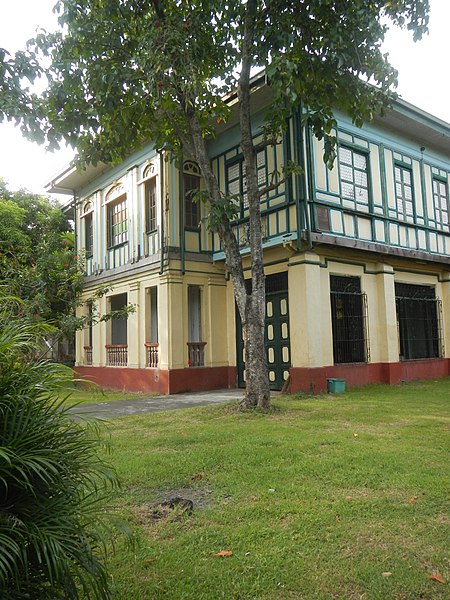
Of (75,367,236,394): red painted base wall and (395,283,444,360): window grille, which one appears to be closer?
(75,367,236,394): red painted base wall

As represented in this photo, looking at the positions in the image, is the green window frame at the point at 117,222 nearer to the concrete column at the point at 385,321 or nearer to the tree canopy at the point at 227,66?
the tree canopy at the point at 227,66

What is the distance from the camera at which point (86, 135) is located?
10.0 m

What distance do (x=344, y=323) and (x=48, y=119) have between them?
7936 millimetres

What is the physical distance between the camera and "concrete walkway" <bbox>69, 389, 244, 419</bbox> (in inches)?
373

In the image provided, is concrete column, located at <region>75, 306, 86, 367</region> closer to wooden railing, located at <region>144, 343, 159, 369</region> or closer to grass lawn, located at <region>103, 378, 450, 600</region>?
wooden railing, located at <region>144, 343, 159, 369</region>

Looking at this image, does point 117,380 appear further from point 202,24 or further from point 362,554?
point 362,554

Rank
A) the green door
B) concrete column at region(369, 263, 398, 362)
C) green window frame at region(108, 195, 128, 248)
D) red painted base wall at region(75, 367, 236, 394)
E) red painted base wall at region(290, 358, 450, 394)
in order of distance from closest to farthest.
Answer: red painted base wall at region(290, 358, 450, 394)
the green door
red painted base wall at region(75, 367, 236, 394)
concrete column at region(369, 263, 398, 362)
green window frame at region(108, 195, 128, 248)

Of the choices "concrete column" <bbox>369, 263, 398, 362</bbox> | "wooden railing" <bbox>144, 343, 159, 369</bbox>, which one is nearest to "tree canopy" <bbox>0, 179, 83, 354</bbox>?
"wooden railing" <bbox>144, 343, 159, 369</bbox>

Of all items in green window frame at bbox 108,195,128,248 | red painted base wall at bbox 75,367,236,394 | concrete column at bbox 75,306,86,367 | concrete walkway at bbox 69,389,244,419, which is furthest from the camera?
concrete column at bbox 75,306,86,367

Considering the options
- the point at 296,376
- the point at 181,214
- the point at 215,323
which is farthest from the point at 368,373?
the point at 181,214

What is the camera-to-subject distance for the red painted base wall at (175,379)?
40.8 ft

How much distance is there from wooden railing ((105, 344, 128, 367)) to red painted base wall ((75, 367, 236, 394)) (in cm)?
26

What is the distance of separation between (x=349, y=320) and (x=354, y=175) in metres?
3.61

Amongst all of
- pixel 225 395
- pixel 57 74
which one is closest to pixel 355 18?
pixel 57 74
